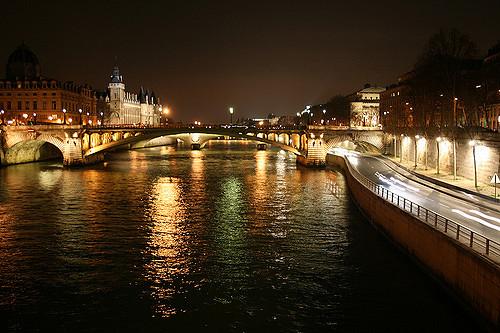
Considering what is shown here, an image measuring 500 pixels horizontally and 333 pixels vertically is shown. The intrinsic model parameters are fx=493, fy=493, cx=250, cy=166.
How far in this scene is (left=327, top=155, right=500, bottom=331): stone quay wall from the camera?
1217 cm

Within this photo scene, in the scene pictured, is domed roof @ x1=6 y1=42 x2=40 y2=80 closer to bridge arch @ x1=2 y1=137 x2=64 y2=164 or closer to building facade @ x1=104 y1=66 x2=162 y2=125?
building facade @ x1=104 y1=66 x2=162 y2=125

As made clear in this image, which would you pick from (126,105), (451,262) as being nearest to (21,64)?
(126,105)

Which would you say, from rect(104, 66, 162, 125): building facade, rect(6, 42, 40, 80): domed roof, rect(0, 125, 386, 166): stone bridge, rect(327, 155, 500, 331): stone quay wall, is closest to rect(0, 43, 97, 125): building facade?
rect(6, 42, 40, 80): domed roof

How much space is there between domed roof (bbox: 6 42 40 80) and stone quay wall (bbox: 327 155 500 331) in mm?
97770

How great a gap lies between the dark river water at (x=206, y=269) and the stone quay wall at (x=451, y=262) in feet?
1.84

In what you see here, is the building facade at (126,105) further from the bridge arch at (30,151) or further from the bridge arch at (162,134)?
the bridge arch at (162,134)

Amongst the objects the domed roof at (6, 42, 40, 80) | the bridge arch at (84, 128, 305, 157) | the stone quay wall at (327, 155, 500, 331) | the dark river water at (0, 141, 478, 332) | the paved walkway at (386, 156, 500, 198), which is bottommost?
the dark river water at (0, 141, 478, 332)

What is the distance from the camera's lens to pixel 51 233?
24.4 meters

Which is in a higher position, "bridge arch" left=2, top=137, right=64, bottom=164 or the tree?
the tree

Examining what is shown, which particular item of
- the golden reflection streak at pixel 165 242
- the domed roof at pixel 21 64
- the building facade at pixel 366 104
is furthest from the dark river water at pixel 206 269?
the building facade at pixel 366 104

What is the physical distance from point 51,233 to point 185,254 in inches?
309

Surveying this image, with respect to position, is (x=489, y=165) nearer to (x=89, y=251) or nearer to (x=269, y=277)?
(x=269, y=277)

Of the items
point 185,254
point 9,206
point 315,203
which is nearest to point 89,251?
point 185,254

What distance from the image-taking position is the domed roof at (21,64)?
102 meters
